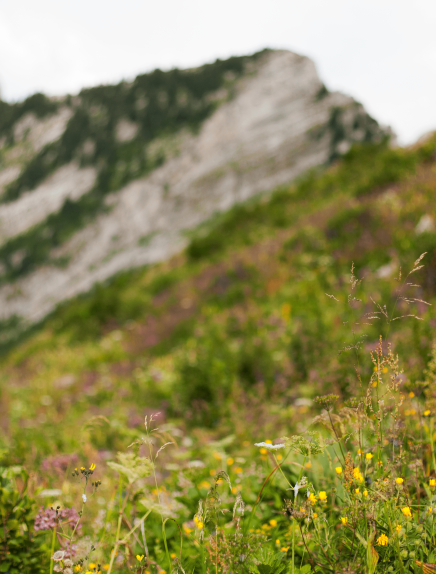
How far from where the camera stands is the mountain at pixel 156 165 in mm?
43656

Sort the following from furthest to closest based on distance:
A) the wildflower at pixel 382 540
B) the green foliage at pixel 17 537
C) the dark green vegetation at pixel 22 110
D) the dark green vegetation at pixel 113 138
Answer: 1. the dark green vegetation at pixel 22 110
2. the dark green vegetation at pixel 113 138
3. the green foliage at pixel 17 537
4. the wildflower at pixel 382 540

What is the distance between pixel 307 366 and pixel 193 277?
7.23 metres

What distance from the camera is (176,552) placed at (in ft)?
4.96

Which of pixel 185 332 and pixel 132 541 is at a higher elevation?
pixel 132 541

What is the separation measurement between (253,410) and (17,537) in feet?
9.17

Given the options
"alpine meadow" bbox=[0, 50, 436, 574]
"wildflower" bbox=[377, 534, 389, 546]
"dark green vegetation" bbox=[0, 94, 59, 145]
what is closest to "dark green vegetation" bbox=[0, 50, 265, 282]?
"dark green vegetation" bbox=[0, 94, 59, 145]

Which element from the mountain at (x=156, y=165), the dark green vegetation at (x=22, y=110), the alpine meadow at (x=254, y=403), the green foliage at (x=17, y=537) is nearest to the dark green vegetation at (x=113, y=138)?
the mountain at (x=156, y=165)

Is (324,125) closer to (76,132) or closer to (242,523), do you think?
(76,132)

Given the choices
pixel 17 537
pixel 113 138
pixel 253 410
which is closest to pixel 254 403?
pixel 253 410

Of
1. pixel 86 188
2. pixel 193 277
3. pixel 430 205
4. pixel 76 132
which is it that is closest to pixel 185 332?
pixel 193 277

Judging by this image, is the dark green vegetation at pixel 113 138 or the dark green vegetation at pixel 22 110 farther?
the dark green vegetation at pixel 22 110

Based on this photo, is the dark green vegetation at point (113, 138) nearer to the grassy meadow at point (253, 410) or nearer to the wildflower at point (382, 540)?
the grassy meadow at point (253, 410)

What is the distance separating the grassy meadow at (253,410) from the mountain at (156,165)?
97.4ft

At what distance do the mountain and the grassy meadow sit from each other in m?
29.7
